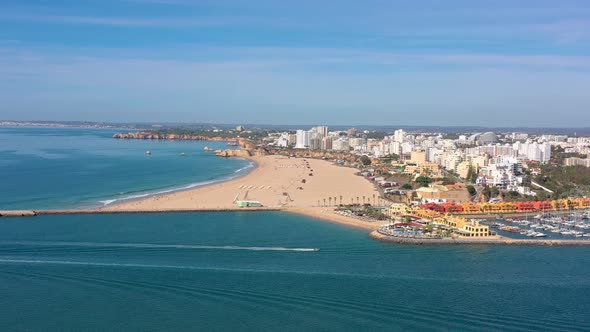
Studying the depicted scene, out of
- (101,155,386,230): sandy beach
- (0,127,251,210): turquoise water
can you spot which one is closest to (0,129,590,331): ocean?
(101,155,386,230): sandy beach

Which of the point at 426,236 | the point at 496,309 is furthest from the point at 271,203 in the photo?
the point at 496,309

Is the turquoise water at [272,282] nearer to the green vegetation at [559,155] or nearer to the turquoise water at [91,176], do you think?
the turquoise water at [91,176]

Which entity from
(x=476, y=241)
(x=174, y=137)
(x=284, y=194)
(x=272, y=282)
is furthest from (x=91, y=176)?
(x=174, y=137)

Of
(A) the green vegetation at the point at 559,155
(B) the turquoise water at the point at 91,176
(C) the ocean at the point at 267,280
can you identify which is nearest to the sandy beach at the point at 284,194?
(B) the turquoise water at the point at 91,176

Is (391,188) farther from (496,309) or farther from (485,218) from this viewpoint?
(496,309)

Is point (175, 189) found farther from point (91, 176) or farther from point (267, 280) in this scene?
point (267, 280)

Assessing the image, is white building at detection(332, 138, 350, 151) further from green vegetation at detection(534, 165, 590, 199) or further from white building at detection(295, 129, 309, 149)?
green vegetation at detection(534, 165, 590, 199)
